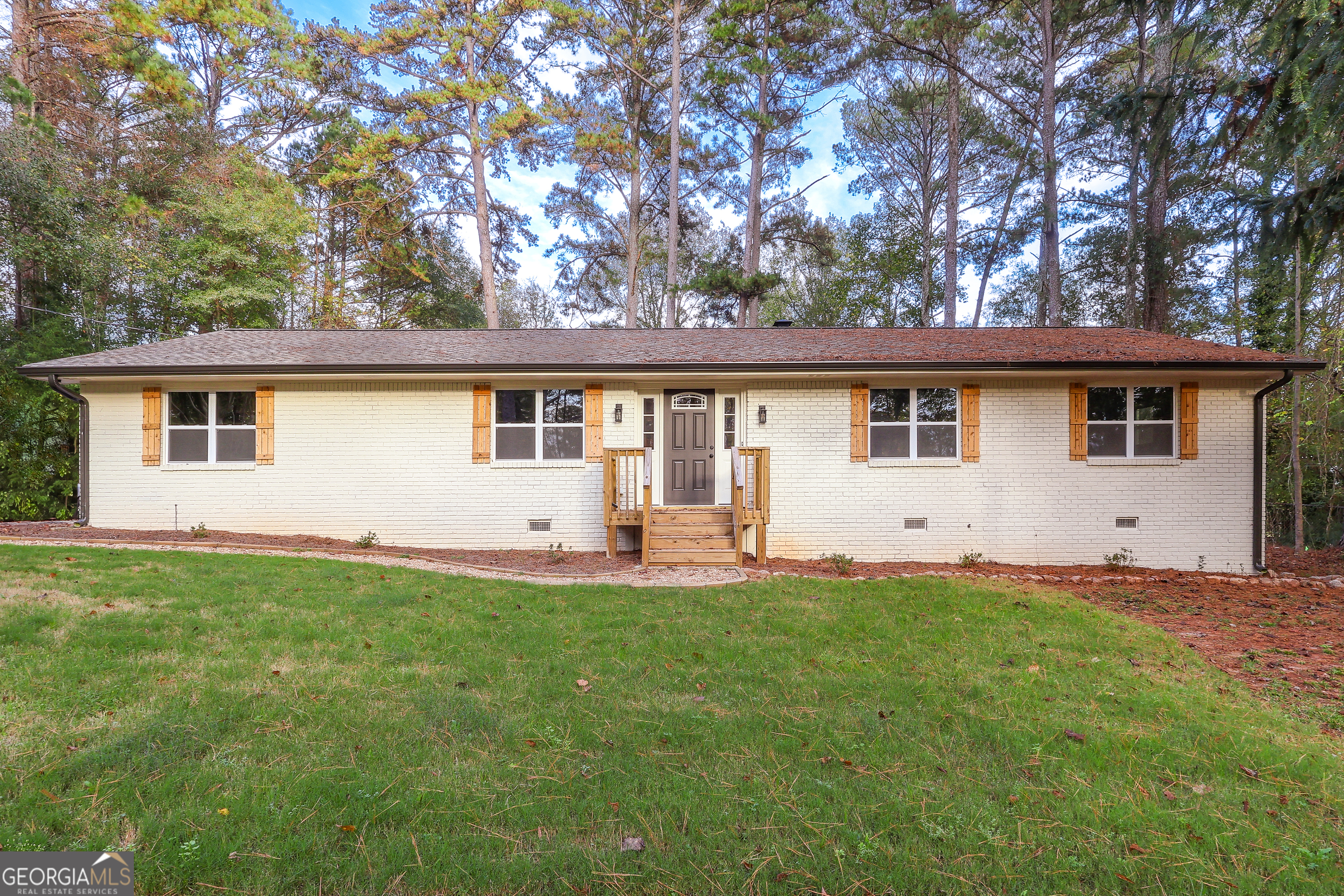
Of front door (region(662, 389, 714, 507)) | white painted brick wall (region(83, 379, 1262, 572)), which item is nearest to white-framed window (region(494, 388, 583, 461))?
white painted brick wall (region(83, 379, 1262, 572))

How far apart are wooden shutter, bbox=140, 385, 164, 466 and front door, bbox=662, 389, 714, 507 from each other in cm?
803

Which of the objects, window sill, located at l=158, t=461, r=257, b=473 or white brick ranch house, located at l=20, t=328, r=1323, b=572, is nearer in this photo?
white brick ranch house, located at l=20, t=328, r=1323, b=572

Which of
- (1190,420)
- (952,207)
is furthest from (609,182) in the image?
(1190,420)

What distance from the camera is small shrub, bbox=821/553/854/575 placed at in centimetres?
737

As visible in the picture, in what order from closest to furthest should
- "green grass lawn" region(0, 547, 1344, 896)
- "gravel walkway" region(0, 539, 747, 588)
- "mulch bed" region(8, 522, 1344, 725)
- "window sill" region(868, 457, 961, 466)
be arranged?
"green grass lawn" region(0, 547, 1344, 896) < "mulch bed" region(8, 522, 1344, 725) < "gravel walkway" region(0, 539, 747, 588) < "window sill" region(868, 457, 961, 466)

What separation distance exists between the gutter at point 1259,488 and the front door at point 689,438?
8.13 m

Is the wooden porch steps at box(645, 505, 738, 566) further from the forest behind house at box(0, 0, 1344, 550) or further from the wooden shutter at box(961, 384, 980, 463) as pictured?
the forest behind house at box(0, 0, 1344, 550)

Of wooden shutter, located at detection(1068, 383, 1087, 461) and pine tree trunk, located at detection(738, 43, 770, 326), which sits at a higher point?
pine tree trunk, located at detection(738, 43, 770, 326)

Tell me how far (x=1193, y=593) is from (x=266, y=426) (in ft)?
43.3

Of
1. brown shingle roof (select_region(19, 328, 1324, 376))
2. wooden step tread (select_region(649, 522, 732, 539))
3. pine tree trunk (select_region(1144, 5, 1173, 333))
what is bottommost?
wooden step tread (select_region(649, 522, 732, 539))

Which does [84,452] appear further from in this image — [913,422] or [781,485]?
[913,422]

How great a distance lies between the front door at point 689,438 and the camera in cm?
899

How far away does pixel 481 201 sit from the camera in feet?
53.5

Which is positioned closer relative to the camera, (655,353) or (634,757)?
(634,757)
